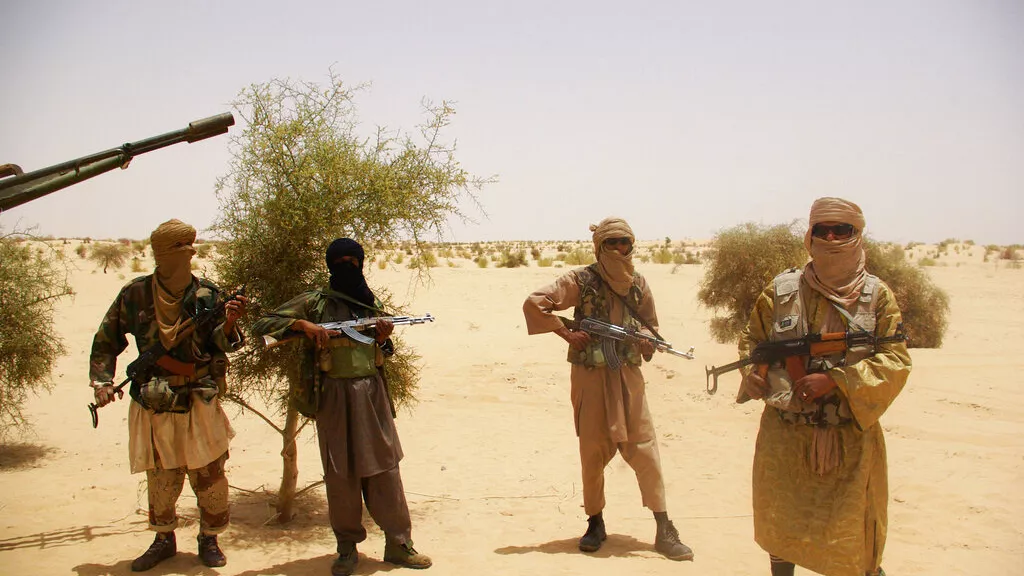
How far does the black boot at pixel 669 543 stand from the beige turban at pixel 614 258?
1743mm

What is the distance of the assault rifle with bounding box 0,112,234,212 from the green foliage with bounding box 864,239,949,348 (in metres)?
14.4

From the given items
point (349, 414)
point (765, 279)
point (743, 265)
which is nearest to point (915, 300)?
point (765, 279)

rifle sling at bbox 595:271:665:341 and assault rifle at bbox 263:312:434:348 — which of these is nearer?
assault rifle at bbox 263:312:434:348

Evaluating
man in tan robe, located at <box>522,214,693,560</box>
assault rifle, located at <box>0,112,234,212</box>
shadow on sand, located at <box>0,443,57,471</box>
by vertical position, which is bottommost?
shadow on sand, located at <box>0,443,57,471</box>

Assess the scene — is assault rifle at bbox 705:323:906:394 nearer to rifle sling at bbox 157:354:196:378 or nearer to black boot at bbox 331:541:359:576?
black boot at bbox 331:541:359:576

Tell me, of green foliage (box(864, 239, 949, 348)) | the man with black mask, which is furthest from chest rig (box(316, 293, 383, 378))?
green foliage (box(864, 239, 949, 348))

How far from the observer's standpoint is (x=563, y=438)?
9.76 m

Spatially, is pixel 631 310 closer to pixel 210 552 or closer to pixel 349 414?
pixel 349 414

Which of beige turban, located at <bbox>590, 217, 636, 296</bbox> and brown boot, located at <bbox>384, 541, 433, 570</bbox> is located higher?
beige turban, located at <bbox>590, 217, 636, 296</bbox>

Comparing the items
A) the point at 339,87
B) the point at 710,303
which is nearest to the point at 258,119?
the point at 339,87

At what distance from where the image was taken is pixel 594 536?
5.65 metres

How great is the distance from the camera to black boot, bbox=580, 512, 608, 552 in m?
5.59

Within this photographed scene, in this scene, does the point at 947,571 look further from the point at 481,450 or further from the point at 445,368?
the point at 445,368

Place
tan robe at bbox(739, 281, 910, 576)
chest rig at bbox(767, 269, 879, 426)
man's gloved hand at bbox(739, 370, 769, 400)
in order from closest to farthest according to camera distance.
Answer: tan robe at bbox(739, 281, 910, 576), chest rig at bbox(767, 269, 879, 426), man's gloved hand at bbox(739, 370, 769, 400)
